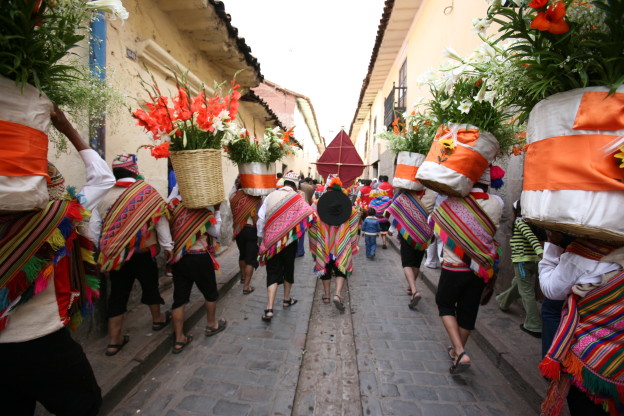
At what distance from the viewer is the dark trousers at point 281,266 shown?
13.4 feet

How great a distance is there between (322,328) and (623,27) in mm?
3693

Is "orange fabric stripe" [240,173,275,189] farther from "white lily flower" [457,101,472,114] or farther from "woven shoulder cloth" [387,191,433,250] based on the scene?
"white lily flower" [457,101,472,114]

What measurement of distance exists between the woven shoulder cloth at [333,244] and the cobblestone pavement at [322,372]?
0.67m

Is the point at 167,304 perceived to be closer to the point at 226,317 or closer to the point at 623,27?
the point at 226,317

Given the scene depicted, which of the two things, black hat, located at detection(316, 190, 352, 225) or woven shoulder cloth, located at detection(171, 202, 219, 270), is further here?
black hat, located at detection(316, 190, 352, 225)

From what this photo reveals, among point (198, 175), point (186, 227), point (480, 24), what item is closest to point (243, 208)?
point (186, 227)

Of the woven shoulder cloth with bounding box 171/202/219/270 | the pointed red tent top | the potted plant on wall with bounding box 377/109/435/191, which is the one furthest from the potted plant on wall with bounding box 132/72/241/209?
the pointed red tent top

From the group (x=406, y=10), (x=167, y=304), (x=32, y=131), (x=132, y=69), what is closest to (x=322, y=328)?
(x=167, y=304)

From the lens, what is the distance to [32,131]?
4.27ft

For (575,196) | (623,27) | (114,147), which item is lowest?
(575,196)

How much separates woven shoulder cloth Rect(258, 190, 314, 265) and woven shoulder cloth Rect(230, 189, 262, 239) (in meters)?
0.62

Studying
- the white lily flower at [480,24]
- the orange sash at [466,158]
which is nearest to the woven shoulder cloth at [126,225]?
the orange sash at [466,158]

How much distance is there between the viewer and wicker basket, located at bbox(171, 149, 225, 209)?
2596 mm

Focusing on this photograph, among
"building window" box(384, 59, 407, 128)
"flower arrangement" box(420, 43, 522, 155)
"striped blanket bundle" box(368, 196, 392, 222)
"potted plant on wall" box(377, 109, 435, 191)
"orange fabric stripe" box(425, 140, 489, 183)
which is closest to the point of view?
"flower arrangement" box(420, 43, 522, 155)
